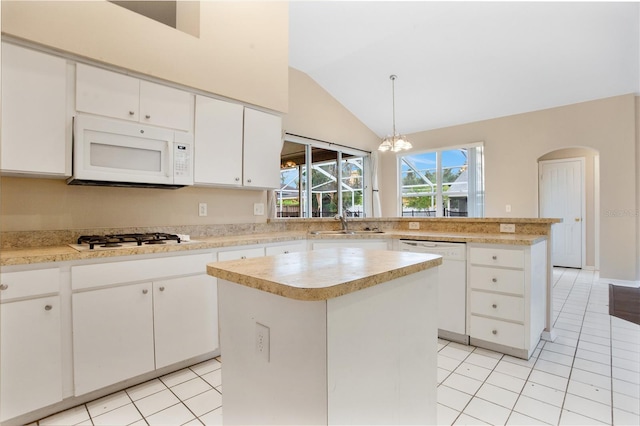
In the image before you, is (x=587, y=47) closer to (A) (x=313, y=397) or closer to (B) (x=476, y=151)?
(B) (x=476, y=151)

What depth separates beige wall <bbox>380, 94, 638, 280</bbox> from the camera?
446 cm

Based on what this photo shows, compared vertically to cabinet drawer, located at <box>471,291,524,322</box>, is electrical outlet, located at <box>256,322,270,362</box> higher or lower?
higher

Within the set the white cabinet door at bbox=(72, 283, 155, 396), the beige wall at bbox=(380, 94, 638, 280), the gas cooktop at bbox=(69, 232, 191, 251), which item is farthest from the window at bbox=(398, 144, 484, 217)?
the white cabinet door at bbox=(72, 283, 155, 396)

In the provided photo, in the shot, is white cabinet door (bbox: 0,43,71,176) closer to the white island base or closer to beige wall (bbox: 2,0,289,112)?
beige wall (bbox: 2,0,289,112)

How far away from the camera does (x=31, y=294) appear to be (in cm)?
161

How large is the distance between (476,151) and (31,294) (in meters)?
6.01

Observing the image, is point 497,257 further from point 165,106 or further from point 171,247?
point 165,106

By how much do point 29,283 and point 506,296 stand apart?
2968 mm

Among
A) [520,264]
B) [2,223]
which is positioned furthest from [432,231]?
[2,223]

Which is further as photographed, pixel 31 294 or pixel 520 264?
pixel 520 264

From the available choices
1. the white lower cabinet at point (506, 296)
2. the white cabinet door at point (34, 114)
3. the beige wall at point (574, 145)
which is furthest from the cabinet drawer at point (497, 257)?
the beige wall at point (574, 145)

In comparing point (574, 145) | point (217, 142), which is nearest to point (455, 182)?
point (574, 145)

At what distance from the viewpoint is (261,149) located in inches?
118

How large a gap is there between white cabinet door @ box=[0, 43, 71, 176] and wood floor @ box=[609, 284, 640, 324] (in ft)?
16.3
